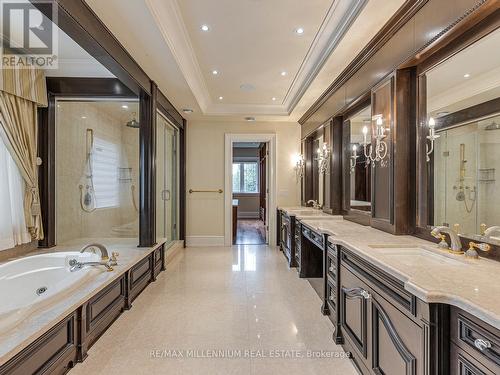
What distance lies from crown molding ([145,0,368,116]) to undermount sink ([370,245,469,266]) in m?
1.79

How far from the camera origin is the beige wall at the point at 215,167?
5.92 metres

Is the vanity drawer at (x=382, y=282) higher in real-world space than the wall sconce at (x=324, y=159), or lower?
lower

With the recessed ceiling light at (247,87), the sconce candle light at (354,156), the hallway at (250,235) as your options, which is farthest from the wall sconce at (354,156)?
the hallway at (250,235)

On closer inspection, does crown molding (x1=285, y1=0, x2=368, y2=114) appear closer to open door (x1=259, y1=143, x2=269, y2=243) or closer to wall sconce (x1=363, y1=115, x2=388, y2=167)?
wall sconce (x1=363, y1=115, x2=388, y2=167)

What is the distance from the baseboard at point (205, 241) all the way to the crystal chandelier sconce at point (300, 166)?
205cm

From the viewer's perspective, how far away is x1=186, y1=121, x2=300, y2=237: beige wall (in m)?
5.92

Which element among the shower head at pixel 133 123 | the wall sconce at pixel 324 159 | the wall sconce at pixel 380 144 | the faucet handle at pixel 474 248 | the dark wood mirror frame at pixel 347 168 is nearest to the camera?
the faucet handle at pixel 474 248

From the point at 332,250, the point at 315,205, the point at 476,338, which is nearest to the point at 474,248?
the point at 476,338

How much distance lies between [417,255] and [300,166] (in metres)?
3.89

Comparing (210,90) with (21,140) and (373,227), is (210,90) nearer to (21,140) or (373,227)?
(21,140)

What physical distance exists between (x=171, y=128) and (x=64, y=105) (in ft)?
5.90

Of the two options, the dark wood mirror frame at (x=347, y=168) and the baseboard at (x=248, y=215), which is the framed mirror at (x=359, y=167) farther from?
the baseboard at (x=248, y=215)

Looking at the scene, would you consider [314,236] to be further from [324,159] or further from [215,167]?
[215,167]
